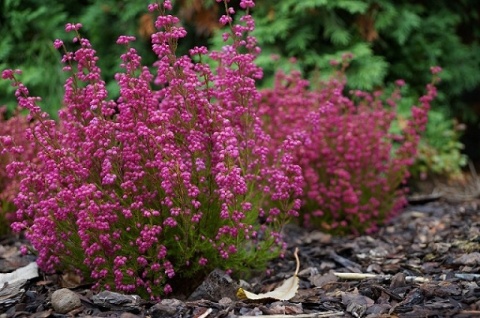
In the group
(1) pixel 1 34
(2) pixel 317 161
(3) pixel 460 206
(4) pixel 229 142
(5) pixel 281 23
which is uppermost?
(1) pixel 1 34

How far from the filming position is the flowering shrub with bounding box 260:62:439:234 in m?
3.85

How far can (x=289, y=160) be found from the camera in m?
2.77

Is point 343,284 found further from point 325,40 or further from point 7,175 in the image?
point 325,40

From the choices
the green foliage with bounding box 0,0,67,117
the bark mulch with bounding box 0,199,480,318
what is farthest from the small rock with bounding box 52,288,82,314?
the green foliage with bounding box 0,0,67,117

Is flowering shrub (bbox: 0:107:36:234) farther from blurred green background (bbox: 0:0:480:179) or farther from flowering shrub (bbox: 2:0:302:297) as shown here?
blurred green background (bbox: 0:0:480:179)

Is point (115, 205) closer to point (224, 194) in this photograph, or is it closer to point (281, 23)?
point (224, 194)

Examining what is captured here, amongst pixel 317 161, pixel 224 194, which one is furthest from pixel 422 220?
pixel 224 194

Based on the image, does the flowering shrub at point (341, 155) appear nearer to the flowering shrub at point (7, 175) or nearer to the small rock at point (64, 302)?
the flowering shrub at point (7, 175)

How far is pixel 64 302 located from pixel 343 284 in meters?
1.35

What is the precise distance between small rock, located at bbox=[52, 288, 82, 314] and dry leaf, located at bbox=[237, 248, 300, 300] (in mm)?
711

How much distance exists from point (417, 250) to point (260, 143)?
1.18 m

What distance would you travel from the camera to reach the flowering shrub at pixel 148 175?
2.51 metres

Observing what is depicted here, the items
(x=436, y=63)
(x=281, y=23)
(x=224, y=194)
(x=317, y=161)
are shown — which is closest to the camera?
(x=224, y=194)

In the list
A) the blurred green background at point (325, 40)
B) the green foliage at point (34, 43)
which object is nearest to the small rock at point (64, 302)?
the blurred green background at point (325, 40)
